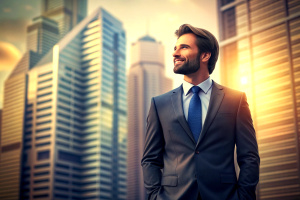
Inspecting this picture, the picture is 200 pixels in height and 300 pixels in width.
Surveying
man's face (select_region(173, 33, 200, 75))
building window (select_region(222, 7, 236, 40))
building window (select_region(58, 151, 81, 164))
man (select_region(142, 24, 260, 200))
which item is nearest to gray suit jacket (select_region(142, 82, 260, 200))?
man (select_region(142, 24, 260, 200))

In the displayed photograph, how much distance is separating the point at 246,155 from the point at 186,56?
97 centimetres

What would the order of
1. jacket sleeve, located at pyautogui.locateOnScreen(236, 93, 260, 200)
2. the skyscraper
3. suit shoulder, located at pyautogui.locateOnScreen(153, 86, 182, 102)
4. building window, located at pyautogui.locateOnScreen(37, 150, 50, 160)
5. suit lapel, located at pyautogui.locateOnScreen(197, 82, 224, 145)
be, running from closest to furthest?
jacket sleeve, located at pyautogui.locateOnScreen(236, 93, 260, 200) < suit lapel, located at pyautogui.locateOnScreen(197, 82, 224, 145) < suit shoulder, located at pyautogui.locateOnScreen(153, 86, 182, 102) < building window, located at pyautogui.locateOnScreen(37, 150, 50, 160) < the skyscraper

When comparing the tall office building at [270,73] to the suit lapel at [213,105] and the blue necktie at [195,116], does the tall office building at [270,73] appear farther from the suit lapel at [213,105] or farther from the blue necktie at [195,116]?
the blue necktie at [195,116]

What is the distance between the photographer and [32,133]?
146875 mm

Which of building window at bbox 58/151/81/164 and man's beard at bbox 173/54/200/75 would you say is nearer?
man's beard at bbox 173/54/200/75

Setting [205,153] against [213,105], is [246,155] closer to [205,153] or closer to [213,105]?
[205,153]

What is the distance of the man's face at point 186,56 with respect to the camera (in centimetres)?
368

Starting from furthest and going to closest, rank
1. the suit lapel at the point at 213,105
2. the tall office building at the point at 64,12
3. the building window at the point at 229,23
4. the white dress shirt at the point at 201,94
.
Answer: the tall office building at the point at 64,12 < the building window at the point at 229,23 < the white dress shirt at the point at 201,94 < the suit lapel at the point at 213,105

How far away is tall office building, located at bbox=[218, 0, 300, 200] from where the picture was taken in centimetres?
8850

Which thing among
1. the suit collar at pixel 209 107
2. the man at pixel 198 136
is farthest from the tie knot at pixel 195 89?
the suit collar at pixel 209 107

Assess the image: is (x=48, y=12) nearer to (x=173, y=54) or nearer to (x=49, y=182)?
(x=49, y=182)

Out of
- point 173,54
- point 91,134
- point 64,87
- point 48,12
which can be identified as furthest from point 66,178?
point 173,54

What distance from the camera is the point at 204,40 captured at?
147 inches

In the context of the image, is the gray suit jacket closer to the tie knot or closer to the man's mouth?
the tie knot
